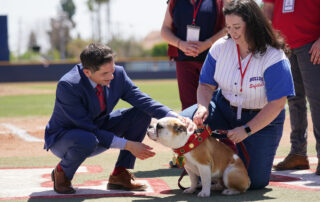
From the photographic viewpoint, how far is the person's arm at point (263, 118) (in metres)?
4.13

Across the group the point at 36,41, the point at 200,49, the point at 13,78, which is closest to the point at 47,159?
the point at 200,49

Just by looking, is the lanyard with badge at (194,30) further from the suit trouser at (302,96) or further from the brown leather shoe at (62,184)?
the brown leather shoe at (62,184)

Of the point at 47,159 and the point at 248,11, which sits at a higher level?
the point at 248,11

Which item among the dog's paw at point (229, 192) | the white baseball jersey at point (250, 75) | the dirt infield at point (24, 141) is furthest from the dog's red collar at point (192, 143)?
the dirt infield at point (24, 141)

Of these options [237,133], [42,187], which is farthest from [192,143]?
[42,187]

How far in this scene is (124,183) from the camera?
4574 millimetres

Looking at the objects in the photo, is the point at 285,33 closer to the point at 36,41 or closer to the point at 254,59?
the point at 254,59

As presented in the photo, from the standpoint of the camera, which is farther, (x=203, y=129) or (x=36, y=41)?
(x=36, y=41)

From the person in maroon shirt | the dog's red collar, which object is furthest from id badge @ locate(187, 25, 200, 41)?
the dog's red collar

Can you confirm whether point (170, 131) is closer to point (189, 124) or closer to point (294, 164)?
point (189, 124)

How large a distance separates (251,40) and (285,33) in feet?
3.98

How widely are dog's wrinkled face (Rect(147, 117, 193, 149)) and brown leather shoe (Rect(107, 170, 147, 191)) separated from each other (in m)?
0.78

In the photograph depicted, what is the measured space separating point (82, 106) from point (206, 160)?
121cm

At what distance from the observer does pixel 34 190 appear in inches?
177
